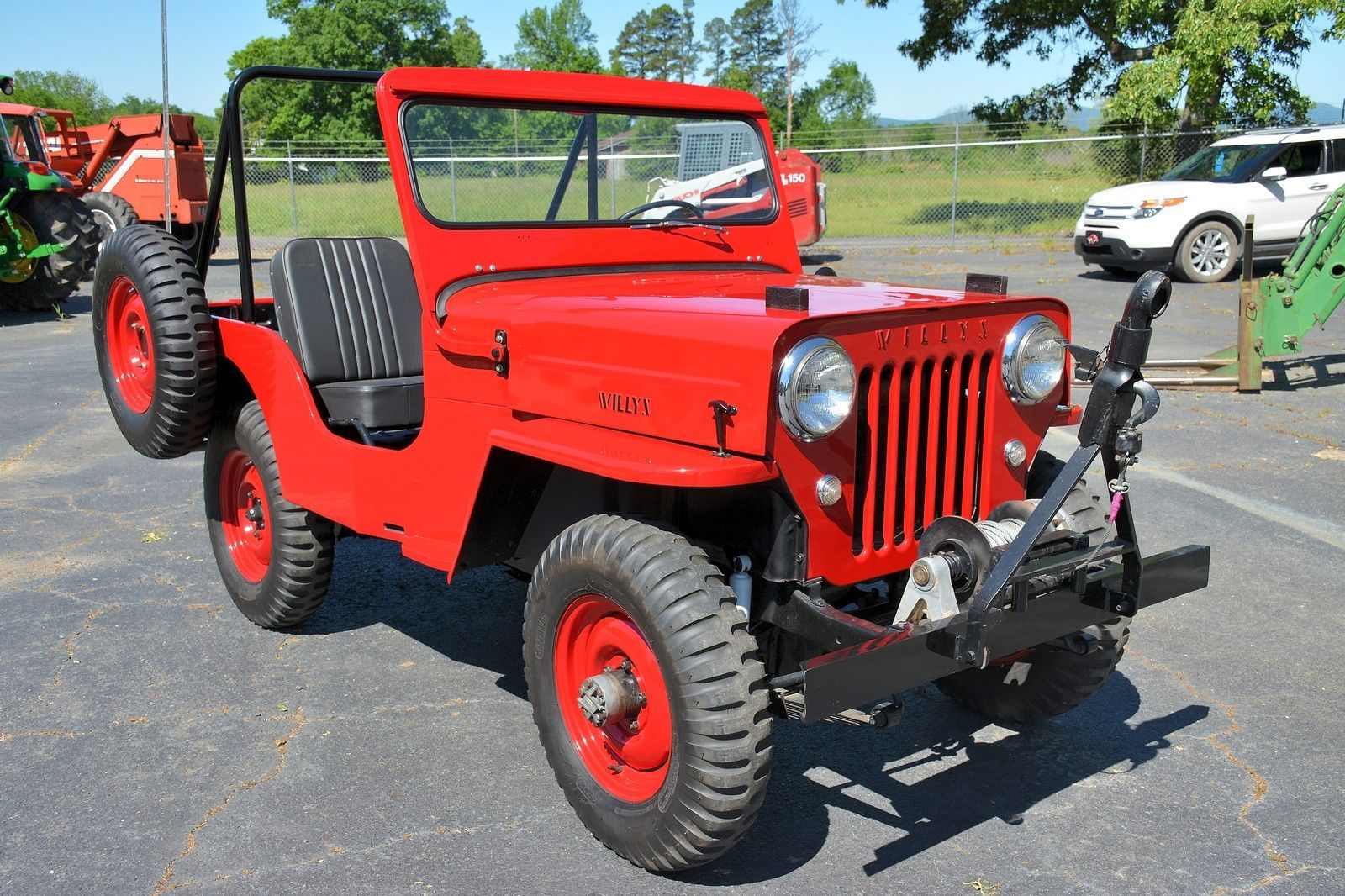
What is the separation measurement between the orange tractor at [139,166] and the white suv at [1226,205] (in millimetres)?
13191

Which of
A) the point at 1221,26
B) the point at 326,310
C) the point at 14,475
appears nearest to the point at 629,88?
the point at 326,310

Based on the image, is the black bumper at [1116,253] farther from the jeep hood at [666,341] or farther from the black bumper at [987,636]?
the black bumper at [987,636]

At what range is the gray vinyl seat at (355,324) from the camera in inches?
174

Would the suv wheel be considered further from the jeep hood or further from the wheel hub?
the wheel hub

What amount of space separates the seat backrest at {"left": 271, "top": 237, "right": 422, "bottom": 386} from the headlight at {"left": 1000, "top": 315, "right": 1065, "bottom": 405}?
2634 mm

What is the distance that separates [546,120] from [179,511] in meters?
3.30

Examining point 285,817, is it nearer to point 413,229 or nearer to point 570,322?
point 570,322

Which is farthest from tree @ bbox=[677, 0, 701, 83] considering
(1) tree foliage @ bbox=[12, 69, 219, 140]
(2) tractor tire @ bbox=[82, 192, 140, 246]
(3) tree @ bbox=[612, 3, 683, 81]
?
(2) tractor tire @ bbox=[82, 192, 140, 246]

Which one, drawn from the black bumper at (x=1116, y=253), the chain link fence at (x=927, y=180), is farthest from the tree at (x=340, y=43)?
the black bumper at (x=1116, y=253)

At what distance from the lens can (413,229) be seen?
3.81 m

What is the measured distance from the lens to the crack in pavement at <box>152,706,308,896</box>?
2971mm

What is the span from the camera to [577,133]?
448 cm

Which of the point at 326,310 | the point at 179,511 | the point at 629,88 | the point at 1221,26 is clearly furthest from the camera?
the point at 1221,26

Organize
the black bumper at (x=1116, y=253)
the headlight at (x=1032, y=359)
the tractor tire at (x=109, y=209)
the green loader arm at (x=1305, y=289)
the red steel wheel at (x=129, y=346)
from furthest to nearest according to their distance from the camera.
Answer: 1. the tractor tire at (x=109, y=209)
2. the black bumper at (x=1116, y=253)
3. the green loader arm at (x=1305, y=289)
4. the red steel wheel at (x=129, y=346)
5. the headlight at (x=1032, y=359)
